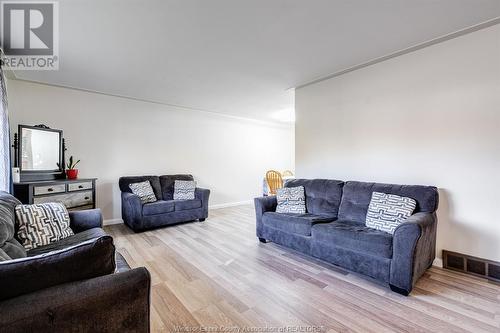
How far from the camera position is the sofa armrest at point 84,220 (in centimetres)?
240

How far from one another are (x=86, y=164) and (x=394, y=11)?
15.5ft

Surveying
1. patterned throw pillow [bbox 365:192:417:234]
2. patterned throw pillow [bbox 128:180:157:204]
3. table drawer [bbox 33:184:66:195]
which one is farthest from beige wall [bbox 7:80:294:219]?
patterned throw pillow [bbox 365:192:417:234]

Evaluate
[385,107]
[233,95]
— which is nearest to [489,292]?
[385,107]

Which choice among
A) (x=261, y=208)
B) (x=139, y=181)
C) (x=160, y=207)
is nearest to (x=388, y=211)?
(x=261, y=208)

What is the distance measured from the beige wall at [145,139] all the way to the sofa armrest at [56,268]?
145 inches

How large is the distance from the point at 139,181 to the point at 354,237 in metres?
3.67

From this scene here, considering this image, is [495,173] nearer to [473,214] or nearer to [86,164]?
[473,214]

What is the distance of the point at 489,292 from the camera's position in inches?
80.7

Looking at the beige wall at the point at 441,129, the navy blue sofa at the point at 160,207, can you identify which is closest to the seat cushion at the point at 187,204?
the navy blue sofa at the point at 160,207

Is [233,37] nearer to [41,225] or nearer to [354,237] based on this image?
[354,237]

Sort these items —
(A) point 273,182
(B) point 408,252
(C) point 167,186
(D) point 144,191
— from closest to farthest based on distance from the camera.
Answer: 1. (B) point 408,252
2. (D) point 144,191
3. (C) point 167,186
4. (A) point 273,182

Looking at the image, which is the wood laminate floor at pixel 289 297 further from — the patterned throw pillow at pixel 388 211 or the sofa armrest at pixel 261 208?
the patterned throw pillow at pixel 388 211

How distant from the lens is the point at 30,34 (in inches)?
91.4

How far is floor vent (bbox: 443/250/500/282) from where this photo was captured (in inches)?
89.0
